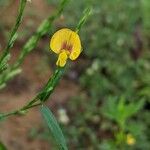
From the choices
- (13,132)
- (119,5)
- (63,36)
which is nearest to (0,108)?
(13,132)

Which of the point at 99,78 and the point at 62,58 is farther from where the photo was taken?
the point at 99,78

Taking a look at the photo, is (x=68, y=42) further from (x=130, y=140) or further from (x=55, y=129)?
(x=130, y=140)

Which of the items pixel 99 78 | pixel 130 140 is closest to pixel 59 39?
pixel 130 140

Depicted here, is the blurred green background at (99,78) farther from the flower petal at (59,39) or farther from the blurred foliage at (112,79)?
the flower petal at (59,39)

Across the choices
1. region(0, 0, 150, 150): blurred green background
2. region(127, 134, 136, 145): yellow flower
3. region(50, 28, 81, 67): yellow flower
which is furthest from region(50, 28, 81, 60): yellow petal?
region(127, 134, 136, 145): yellow flower

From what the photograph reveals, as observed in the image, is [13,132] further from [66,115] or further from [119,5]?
[119,5]

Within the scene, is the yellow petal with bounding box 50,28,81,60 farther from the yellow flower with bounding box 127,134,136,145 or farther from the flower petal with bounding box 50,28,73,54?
the yellow flower with bounding box 127,134,136,145
